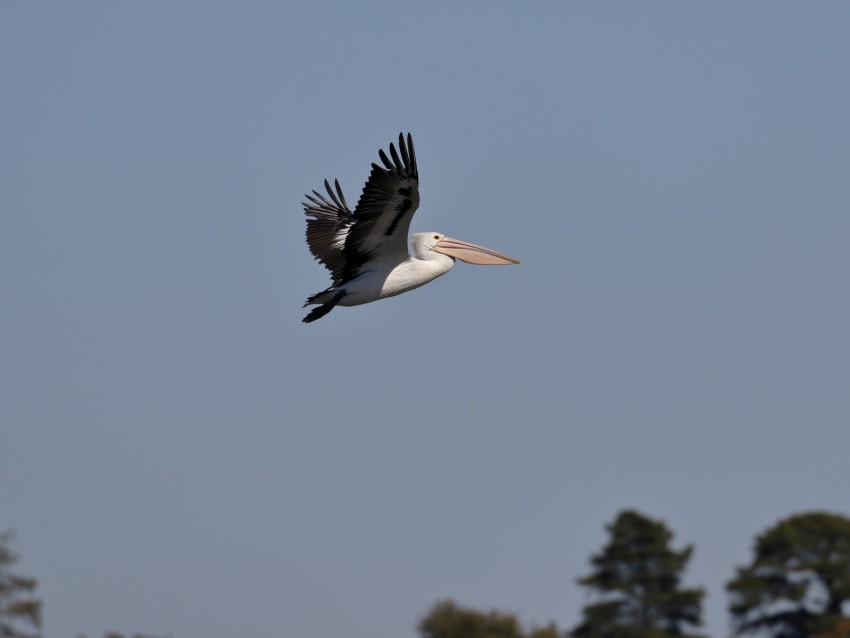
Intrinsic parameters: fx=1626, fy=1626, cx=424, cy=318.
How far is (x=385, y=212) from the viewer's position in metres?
17.0

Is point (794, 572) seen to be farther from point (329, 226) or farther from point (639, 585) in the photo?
point (329, 226)

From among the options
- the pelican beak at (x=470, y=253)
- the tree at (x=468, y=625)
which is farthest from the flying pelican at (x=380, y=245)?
the tree at (x=468, y=625)

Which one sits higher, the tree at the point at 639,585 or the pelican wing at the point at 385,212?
the tree at the point at 639,585

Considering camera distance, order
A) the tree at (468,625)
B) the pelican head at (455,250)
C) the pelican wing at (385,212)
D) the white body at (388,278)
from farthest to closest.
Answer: the tree at (468,625), the pelican head at (455,250), the white body at (388,278), the pelican wing at (385,212)

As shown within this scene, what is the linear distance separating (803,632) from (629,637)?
4055 mm

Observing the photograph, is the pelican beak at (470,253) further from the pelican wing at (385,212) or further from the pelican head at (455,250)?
the pelican wing at (385,212)

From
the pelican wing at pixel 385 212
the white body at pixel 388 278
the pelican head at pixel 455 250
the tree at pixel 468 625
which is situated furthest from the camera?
the tree at pixel 468 625

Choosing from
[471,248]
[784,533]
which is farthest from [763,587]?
[471,248]

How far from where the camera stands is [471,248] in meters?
19.8

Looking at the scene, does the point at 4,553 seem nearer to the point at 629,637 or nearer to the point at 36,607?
the point at 36,607

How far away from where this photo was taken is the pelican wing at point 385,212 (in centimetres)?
1631

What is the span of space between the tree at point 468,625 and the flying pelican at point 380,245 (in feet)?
46.9

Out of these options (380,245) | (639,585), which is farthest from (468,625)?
(380,245)

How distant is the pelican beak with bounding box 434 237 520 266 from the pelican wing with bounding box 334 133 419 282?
149 cm
